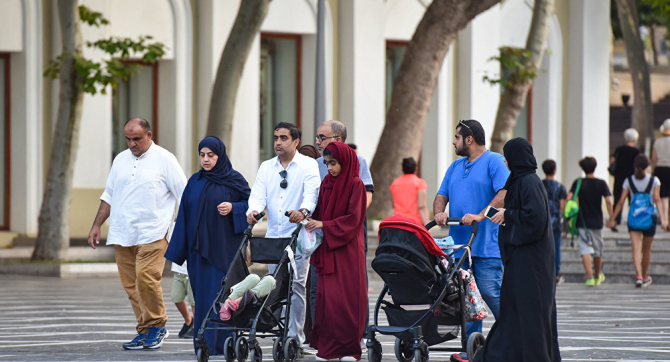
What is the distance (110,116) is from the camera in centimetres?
2008

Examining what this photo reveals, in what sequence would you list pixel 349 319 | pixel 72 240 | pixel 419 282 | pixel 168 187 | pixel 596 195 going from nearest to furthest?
pixel 419 282 < pixel 349 319 < pixel 168 187 < pixel 596 195 < pixel 72 240

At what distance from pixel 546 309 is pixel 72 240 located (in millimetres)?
13302

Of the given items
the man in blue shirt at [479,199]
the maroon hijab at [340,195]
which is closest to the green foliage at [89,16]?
the maroon hijab at [340,195]

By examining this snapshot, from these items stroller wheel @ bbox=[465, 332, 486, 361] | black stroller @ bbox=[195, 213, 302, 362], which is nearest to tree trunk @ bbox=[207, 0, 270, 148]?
black stroller @ bbox=[195, 213, 302, 362]

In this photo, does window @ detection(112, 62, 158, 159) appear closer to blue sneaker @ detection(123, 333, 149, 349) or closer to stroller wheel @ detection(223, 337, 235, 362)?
blue sneaker @ detection(123, 333, 149, 349)

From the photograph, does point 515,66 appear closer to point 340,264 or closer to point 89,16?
point 89,16

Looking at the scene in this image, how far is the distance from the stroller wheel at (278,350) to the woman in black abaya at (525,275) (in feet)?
5.20

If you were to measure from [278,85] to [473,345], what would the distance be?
14862mm

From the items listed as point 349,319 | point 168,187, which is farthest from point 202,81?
point 349,319

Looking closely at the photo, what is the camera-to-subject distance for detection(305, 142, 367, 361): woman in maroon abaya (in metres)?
8.82

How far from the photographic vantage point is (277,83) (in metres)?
22.8

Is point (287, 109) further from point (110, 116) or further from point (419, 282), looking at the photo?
point (419, 282)

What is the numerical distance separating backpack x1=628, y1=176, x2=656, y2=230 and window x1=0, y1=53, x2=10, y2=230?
10468mm

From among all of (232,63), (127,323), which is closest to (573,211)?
(232,63)
